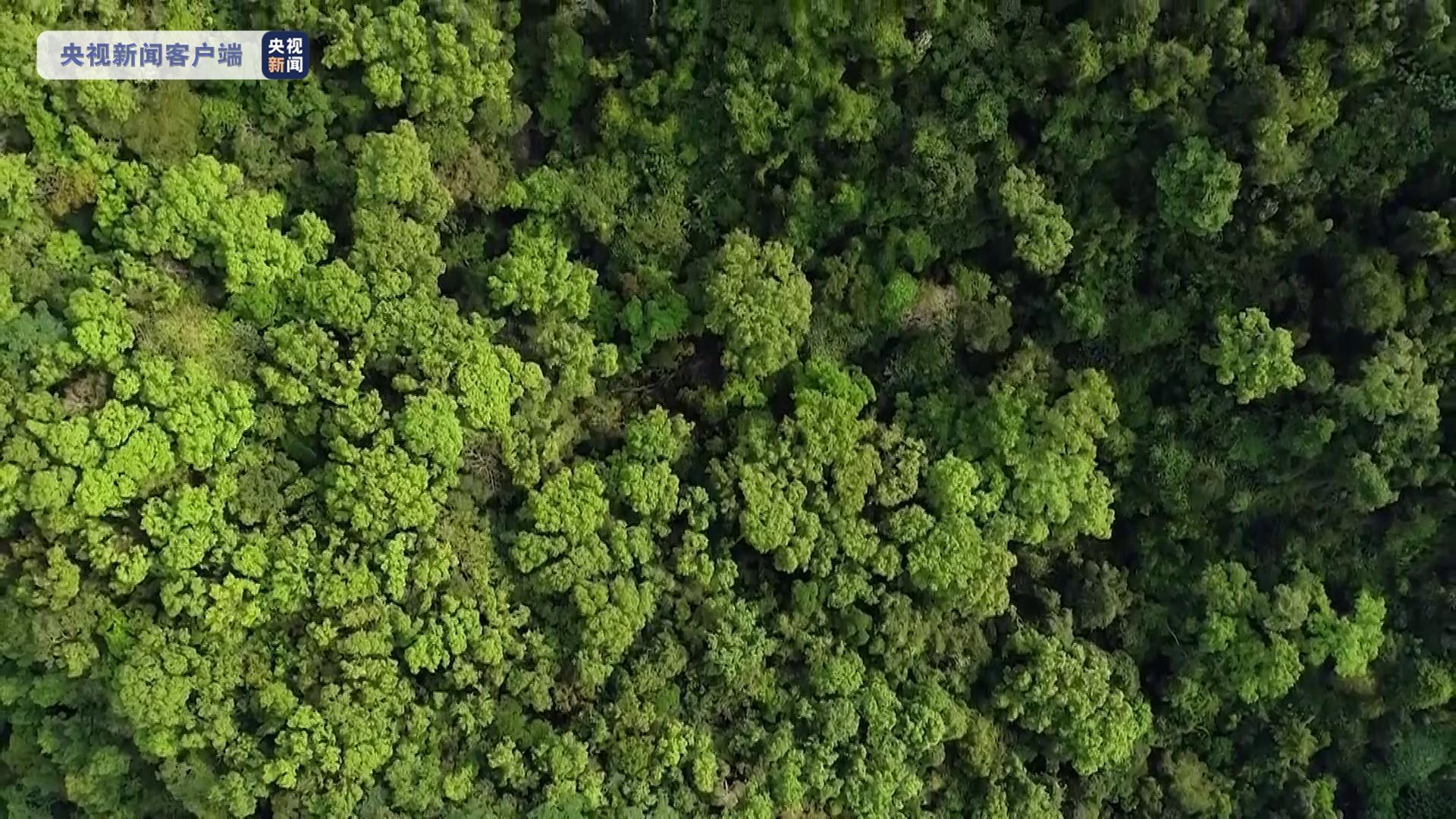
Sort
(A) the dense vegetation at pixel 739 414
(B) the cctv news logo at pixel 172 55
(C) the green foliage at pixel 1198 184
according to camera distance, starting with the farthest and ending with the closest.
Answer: (C) the green foliage at pixel 1198 184, (A) the dense vegetation at pixel 739 414, (B) the cctv news logo at pixel 172 55

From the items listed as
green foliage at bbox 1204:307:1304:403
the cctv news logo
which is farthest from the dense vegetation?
the cctv news logo

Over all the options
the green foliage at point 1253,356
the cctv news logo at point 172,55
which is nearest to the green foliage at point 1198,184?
the green foliage at point 1253,356

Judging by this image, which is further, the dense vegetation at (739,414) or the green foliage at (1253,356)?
the green foliage at (1253,356)

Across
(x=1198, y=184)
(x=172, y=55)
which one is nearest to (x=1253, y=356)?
(x=1198, y=184)

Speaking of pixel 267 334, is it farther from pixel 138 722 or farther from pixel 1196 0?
pixel 1196 0

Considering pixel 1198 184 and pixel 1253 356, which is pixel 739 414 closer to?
pixel 1198 184

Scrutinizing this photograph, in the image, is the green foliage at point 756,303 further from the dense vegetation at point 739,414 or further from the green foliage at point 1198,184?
the green foliage at point 1198,184
